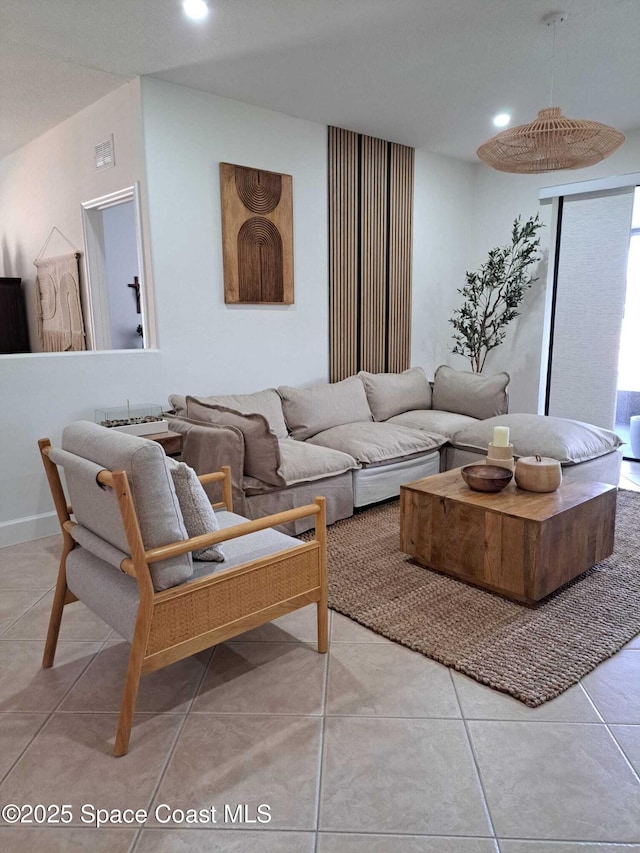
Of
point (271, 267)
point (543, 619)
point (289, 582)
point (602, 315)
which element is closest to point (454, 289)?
point (602, 315)

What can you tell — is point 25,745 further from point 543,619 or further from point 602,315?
point 602,315

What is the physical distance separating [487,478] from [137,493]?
5.98 feet

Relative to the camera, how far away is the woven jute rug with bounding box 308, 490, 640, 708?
2180mm

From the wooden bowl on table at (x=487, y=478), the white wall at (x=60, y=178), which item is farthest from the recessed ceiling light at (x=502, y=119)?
the wooden bowl on table at (x=487, y=478)

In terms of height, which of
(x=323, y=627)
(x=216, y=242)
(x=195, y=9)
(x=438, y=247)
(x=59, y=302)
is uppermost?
(x=195, y=9)

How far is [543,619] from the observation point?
2.54 metres

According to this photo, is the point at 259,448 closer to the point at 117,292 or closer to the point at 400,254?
the point at 400,254

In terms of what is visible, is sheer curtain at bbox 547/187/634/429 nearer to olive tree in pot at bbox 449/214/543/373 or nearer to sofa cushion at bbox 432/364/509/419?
olive tree in pot at bbox 449/214/543/373

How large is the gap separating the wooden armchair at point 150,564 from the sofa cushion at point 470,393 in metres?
2.89

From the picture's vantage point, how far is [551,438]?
12.5ft

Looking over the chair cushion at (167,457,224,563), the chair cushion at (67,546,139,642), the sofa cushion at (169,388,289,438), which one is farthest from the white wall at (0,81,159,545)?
the chair cushion at (167,457,224,563)

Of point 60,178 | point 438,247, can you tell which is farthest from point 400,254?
point 60,178

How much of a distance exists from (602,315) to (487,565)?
352 cm

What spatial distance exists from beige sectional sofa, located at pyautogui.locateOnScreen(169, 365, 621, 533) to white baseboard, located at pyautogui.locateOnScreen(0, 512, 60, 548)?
0.97m
